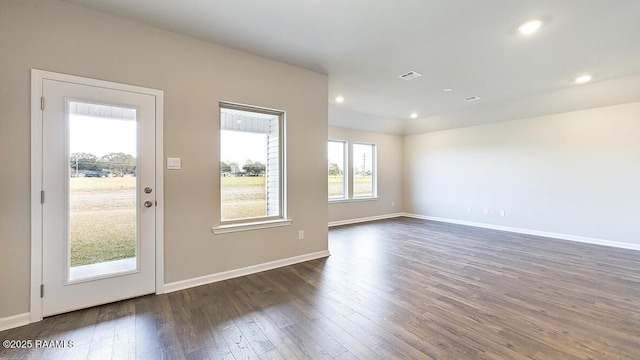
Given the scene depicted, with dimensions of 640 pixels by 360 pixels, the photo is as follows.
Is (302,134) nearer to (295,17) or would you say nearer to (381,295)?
(295,17)

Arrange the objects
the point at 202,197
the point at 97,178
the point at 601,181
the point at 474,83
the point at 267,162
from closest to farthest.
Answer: the point at 97,178, the point at 202,197, the point at 267,162, the point at 474,83, the point at 601,181

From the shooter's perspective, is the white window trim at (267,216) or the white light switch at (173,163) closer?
the white light switch at (173,163)

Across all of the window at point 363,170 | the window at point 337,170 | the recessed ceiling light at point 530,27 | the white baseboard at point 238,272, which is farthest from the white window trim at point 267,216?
the window at point 363,170

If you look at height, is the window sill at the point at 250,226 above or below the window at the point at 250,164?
below

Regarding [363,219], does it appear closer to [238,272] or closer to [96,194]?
[238,272]

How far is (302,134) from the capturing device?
3.79 meters

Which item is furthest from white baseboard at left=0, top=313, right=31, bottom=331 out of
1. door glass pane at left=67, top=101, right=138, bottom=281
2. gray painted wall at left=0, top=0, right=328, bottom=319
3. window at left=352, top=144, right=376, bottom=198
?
window at left=352, top=144, right=376, bottom=198

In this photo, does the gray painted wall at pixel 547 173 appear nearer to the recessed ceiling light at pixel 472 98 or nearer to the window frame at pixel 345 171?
the recessed ceiling light at pixel 472 98

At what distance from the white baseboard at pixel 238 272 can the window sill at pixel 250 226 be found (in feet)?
1.59

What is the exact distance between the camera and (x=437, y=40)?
2.99 m

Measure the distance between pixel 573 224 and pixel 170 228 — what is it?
22.9 feet

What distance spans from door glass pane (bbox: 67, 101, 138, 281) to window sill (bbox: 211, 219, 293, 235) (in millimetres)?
835

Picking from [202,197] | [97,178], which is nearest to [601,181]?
[202,197]

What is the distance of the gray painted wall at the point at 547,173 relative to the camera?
182 inches
